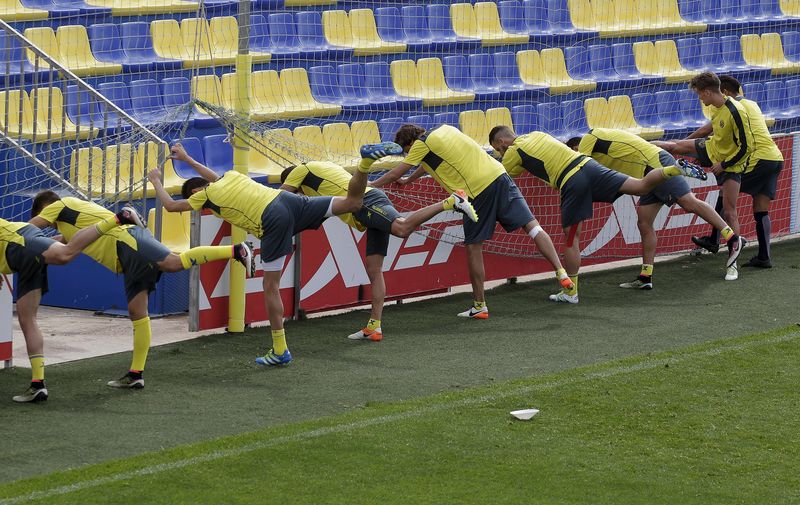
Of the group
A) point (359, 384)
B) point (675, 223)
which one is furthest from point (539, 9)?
point (359, 384)

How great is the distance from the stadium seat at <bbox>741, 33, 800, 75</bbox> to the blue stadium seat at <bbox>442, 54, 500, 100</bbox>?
15.9 feet

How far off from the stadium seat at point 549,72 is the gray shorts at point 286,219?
7276mm

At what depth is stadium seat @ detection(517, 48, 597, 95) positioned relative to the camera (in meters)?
16.3

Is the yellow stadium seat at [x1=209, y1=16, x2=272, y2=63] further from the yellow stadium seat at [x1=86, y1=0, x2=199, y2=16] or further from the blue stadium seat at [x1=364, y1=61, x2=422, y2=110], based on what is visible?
the blue stadium seat at [x1=364, y1=61, x2=422, y2=110]

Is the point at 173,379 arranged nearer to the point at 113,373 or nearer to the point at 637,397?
Result: the point at 113,373

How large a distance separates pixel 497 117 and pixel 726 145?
342 cm

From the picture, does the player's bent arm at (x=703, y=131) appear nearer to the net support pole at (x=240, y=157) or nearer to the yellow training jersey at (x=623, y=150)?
the yellow training jersey at (x=623, y=150)

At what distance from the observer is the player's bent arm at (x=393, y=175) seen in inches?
406

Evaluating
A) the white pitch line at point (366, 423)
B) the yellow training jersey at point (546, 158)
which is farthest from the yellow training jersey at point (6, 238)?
the yellow training jersey at point (546, 158)

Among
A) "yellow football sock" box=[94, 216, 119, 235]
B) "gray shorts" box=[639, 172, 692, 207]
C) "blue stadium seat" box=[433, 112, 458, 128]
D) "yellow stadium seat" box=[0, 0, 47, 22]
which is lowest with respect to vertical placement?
"gray shorts" box=[639, 172, 692, 207]

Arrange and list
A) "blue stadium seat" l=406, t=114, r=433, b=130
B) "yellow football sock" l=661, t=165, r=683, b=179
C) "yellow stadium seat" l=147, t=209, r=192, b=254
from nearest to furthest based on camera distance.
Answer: "yellow football sock" l=661, t=165, r=683, b=179 < "yellow stadium seat" l=147, t=209, r=192, b=254 < "blue stadium seat" l=406, t=114, r=433, b=130

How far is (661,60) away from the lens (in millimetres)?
17688

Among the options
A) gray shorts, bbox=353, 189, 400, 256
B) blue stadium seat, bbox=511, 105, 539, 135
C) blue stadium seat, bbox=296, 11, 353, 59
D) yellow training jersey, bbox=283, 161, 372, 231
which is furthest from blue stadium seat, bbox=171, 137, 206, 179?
blue stadium seat, bbox=511, 105, 539, 135

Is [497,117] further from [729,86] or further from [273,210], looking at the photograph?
[273,210]
